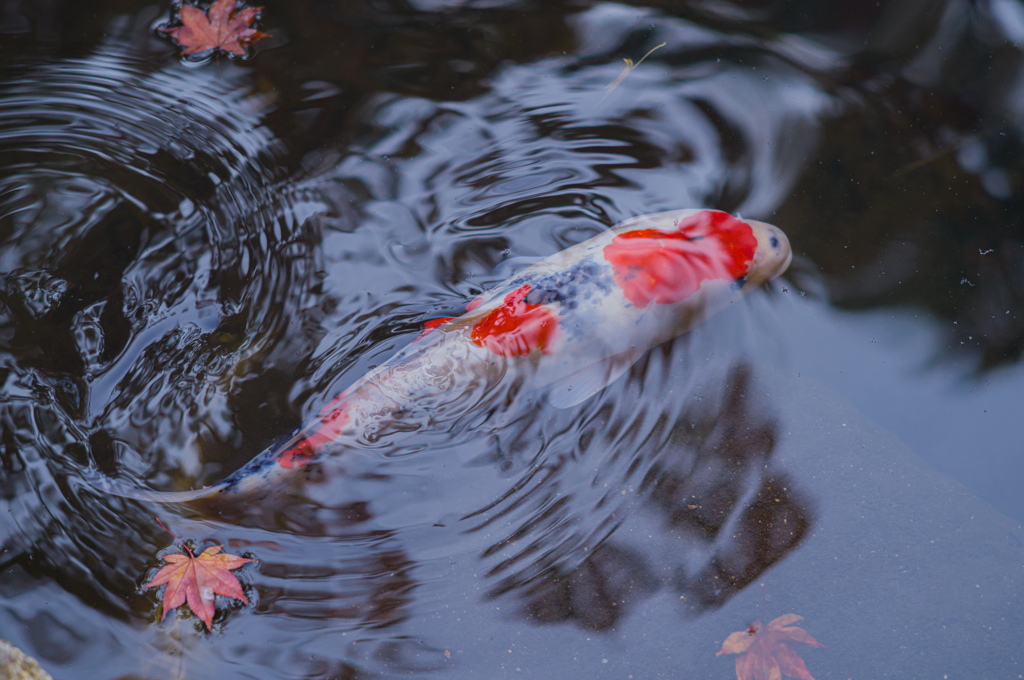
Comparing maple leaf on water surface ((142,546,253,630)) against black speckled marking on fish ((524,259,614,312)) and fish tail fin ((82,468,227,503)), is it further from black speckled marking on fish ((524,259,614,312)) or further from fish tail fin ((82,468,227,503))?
black speckled marking on fish ((524,259,614,312))

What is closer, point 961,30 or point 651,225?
point 651,225

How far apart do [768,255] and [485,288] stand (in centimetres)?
137

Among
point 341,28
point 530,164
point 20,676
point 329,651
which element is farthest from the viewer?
point 341,28

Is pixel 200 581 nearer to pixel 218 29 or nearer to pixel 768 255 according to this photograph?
pixel 768 255

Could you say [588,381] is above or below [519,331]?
below

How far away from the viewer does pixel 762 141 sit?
3.35 m

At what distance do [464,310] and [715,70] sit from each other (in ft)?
6.59

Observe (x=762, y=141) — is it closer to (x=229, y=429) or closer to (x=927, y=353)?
(x=927, y=353)

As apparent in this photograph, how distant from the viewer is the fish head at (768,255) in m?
2.97

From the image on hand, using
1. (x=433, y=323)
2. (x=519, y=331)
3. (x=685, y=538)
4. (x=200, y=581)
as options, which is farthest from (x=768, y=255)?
(x=200, y=581)

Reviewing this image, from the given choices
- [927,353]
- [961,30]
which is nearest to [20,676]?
[927,353]

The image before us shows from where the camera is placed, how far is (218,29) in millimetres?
3588

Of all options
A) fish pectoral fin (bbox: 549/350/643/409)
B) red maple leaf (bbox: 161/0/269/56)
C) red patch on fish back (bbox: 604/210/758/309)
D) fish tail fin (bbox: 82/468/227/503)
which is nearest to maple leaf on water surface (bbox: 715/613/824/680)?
fish pectoral fin (bbox: 549/350/643/409)

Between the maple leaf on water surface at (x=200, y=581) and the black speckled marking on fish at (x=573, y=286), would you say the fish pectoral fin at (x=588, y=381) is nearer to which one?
the black speckled marking on fish at (x=573, y=286)
